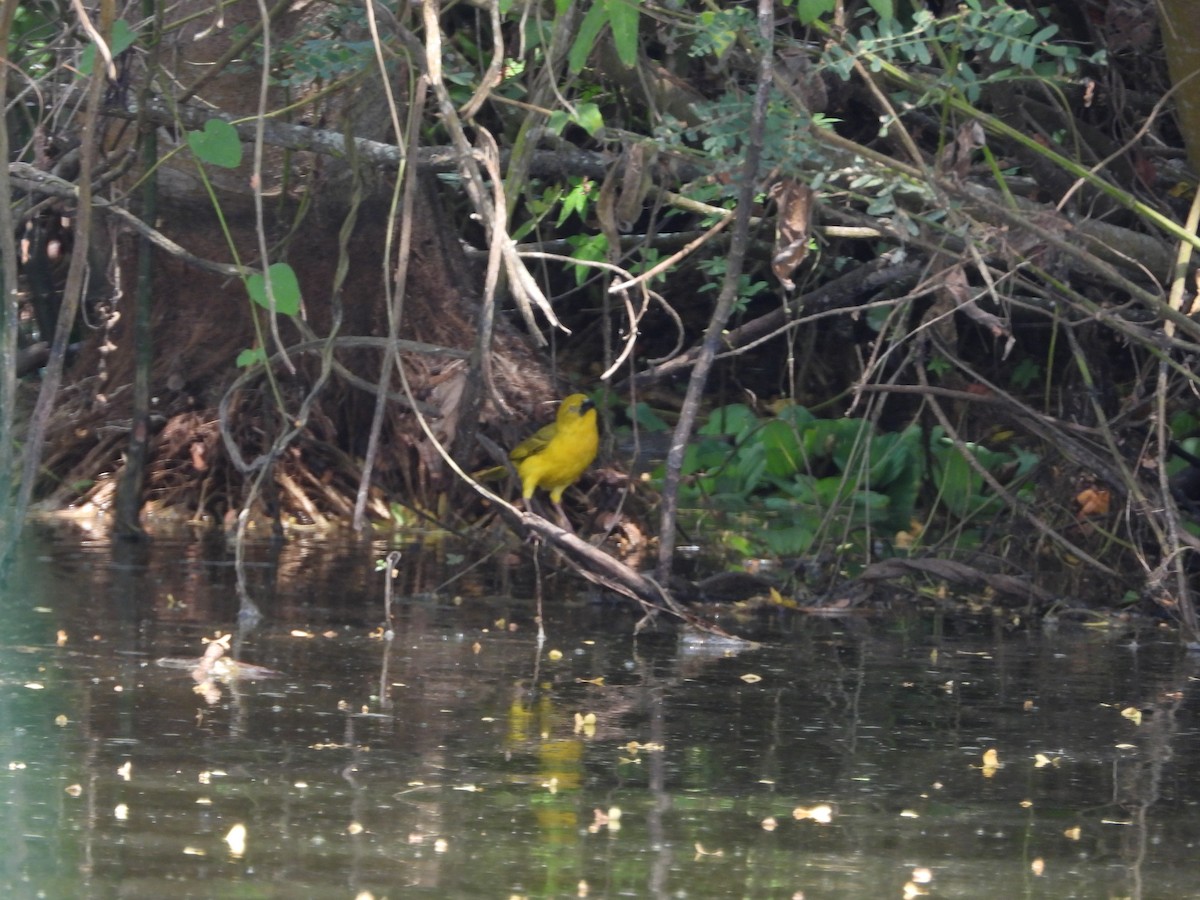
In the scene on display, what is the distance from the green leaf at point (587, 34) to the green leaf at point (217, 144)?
77cm

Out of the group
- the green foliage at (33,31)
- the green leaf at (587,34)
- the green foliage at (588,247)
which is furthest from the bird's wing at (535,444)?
the green leaf at (587,34)

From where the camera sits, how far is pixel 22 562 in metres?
5.58

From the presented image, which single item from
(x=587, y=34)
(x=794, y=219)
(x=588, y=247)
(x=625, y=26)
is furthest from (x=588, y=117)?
(x=588, y=247)

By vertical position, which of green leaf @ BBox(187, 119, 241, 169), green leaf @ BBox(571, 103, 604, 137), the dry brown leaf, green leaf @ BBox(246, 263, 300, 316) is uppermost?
green leaf @ BBox(571, 103, 604, 137)

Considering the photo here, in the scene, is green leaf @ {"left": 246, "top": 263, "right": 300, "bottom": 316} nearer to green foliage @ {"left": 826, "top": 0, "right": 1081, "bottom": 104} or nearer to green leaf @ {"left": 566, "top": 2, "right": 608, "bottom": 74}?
green leaf @ {"left": 566, "top": 2, "right": 608, "bottom": 74}

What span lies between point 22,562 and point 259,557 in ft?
2.39

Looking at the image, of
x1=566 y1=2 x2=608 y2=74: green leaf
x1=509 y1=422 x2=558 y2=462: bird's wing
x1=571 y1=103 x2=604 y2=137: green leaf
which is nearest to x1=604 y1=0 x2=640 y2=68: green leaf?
x1=566 y1=2 x2=608 y2=74: green leaf

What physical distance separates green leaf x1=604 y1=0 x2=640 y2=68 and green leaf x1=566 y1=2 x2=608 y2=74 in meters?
0.07

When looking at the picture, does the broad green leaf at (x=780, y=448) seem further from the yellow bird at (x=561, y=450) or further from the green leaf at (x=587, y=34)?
the green leaf at (x=587, y=34)

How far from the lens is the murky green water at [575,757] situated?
2.62 m

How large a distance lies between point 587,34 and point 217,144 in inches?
34.0

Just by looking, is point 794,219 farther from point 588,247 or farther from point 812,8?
point 588,247

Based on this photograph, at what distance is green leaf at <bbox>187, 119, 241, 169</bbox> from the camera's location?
4.17 m

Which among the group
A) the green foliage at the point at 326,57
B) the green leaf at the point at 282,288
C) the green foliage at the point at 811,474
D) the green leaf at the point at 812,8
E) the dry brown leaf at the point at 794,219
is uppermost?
the green leaf at the point at 812,8
